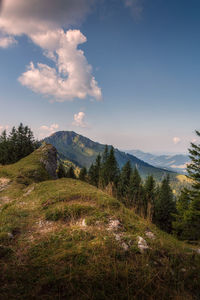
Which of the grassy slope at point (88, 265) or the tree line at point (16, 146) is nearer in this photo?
the grassy slope at point (88, 265)

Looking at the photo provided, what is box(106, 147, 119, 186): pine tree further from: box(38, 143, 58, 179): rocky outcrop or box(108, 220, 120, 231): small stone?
box(108, 220, 120, 231): small stone

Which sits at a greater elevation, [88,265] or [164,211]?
[88,265]

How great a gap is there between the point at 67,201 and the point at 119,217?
3.00 m

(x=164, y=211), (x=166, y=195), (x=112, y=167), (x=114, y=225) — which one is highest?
(x=112, y=167)

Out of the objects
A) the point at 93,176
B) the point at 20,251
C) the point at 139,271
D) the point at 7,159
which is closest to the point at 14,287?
the point at 20,251

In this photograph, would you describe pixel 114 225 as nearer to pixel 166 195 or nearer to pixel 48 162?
pixel 48 162

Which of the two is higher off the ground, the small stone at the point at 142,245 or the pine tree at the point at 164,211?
the small stone at the point at 142,245

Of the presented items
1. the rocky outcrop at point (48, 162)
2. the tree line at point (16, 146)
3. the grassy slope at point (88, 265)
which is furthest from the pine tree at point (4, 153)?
the grassy slope at point (88, 265)

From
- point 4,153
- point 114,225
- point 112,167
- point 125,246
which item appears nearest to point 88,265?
point 125,246

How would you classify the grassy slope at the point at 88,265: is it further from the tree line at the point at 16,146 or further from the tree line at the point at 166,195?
the tree line at the point at 16,146

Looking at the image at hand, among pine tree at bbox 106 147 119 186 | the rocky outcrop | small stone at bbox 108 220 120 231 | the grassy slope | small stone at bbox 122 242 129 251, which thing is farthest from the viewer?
pine tree at bbox 106 147 119 186

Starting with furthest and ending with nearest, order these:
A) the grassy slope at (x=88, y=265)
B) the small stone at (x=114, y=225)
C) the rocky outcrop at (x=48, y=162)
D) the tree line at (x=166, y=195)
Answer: the rocky outcrop at (x=48, y=162) → the tree line at (x=166, y=195) → the small stone at (x=114, y=225) → the grassy slope at (x=88, y=265)

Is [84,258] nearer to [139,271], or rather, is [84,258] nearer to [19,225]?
[139,271]

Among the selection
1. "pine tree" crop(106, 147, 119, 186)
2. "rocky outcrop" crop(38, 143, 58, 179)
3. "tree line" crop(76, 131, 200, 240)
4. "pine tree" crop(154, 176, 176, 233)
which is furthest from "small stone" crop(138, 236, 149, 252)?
"pine tree" crop(106, 147, 119, 186)
